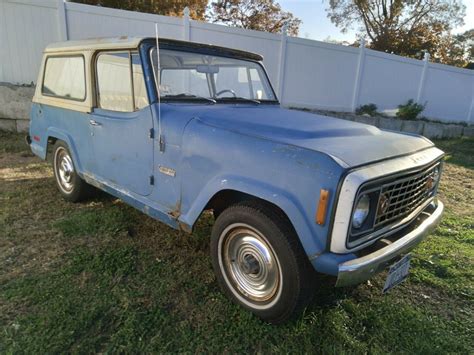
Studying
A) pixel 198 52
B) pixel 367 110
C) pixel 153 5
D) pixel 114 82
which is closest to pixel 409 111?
pixel 367 110

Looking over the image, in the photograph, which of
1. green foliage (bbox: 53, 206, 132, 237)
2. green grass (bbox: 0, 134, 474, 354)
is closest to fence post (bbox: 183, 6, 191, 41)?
green foliage (bbox: 53, 206, 132, 237)

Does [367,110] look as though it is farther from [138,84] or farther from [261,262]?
[261,262]

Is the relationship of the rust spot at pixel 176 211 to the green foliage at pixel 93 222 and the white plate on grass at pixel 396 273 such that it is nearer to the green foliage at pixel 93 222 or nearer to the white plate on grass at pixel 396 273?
the green foliage at pixel 93 222

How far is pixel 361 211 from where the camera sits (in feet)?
6.67

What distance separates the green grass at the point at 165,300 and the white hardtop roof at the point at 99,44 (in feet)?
5.94

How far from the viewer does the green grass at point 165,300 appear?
2199 millimetres

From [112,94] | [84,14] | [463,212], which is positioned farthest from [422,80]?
[112,94]

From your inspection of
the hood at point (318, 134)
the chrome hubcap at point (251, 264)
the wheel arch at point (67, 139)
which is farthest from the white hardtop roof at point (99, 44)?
the chrome hubcap at point (251, 264)

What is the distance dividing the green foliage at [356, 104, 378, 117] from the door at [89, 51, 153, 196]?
9713mm

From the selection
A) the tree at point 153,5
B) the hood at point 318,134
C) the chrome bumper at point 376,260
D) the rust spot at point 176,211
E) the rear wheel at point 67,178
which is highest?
the tree at point 153,5

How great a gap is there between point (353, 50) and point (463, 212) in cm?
755

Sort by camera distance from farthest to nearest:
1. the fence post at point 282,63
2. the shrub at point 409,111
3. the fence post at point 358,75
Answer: the shrub at point 409,111, the fence post at point 358,75, the fence post at point 282,63

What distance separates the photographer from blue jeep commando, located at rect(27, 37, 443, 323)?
1.98 m

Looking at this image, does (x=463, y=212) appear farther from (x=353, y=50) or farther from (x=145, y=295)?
(x=353, y=50)
